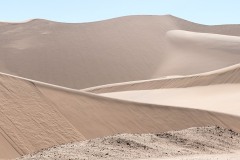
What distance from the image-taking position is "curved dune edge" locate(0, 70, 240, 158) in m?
12.8

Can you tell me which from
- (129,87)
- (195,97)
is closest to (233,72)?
(195,97)

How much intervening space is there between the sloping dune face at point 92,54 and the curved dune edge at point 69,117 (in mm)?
32992

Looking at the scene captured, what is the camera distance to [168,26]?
70.3 metres

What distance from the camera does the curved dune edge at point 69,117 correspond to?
12.8 metres

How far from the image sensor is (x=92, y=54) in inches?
2168

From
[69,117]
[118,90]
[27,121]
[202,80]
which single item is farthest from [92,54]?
[27,121]

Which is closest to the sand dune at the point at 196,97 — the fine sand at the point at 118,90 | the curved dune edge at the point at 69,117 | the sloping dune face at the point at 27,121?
the fine sand at the point at 118,90

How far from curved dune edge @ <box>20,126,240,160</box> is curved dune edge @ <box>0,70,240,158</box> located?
1.25 m

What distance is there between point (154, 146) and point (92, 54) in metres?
43.0

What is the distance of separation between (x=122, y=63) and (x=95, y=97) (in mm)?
38712

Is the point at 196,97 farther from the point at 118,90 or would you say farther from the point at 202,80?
the point at 118,90

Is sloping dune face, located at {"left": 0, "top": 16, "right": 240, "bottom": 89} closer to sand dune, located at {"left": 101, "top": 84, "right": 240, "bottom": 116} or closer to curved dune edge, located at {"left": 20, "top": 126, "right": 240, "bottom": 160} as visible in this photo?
sand dune, located at {"left": 101, "top": 84, "right": 240, "bottom": 116}

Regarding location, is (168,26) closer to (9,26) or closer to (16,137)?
(9,26)

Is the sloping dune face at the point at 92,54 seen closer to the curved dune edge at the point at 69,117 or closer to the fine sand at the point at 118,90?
the fine sand at the point at 118,90
